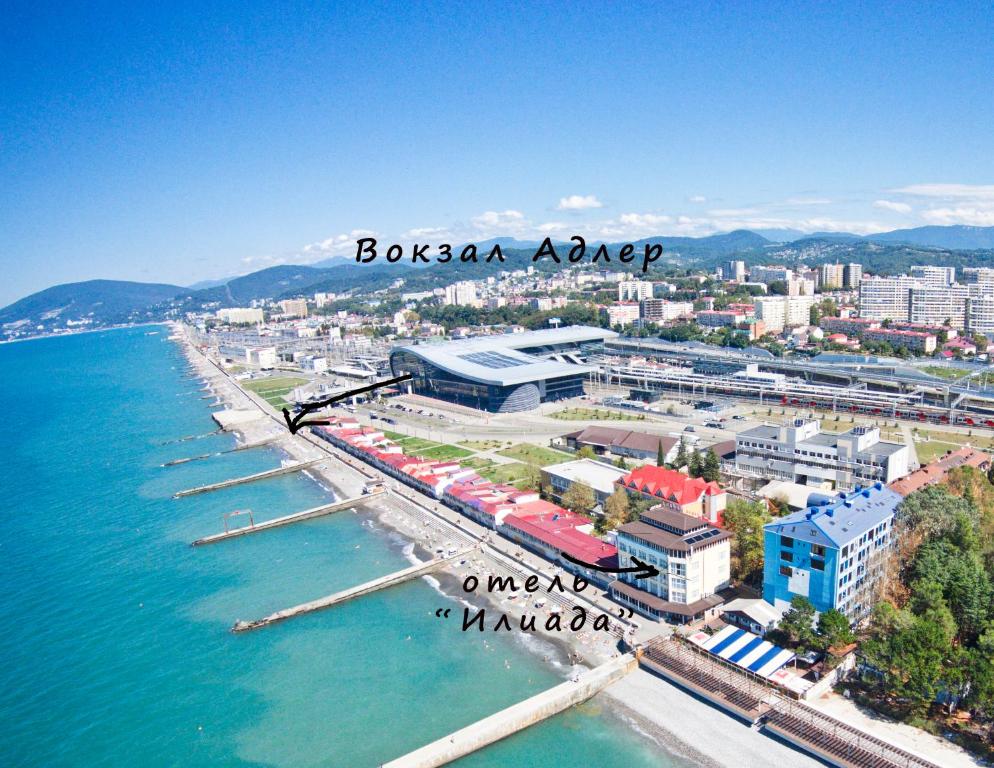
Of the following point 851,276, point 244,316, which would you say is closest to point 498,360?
point 851,276

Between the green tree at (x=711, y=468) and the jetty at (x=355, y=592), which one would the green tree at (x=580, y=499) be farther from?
the green tree at (x=711, y=468)

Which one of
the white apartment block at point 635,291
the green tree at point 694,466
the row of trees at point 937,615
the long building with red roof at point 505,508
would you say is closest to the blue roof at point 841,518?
the row of trees at point 937,615

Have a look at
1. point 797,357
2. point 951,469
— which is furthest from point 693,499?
point 797,357

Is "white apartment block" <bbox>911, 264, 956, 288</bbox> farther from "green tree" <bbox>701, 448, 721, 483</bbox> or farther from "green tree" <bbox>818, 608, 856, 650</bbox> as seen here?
"green tree" <bbox>818, 608, 856, 650</bbox>

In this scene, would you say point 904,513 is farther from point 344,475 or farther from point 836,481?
point 344,475

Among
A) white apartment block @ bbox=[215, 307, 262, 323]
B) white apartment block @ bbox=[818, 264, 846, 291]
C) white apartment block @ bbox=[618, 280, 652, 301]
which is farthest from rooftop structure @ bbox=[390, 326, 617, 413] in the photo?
white apartment block @ bbox=[215, 307, 262, 323]

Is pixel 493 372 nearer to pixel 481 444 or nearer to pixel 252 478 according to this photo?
pixel 481 444

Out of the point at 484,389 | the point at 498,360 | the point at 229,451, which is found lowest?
the point at 229,451
